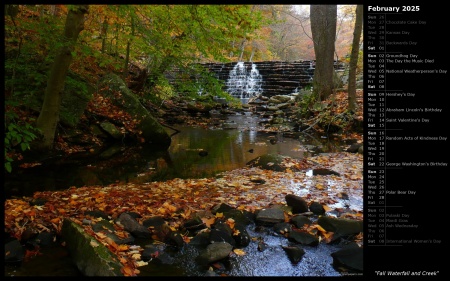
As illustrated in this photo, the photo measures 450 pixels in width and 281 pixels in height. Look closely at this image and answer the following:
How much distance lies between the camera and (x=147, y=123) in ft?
41.1

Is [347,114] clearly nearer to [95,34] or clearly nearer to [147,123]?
[147,123]

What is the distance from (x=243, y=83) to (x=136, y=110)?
16.2 meters

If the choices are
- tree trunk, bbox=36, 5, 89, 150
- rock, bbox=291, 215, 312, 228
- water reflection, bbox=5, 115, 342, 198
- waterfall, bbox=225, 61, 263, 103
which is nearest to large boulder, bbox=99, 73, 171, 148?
water reflection, bbox=5, 115, 342, 198

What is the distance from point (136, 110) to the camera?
1259 cm

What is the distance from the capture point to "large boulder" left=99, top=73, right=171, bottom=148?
487 inches

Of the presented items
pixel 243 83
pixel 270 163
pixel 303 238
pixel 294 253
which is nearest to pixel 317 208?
pixel 303 238

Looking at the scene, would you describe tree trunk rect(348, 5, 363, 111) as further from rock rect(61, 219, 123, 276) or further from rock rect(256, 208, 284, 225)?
rock rect(61, 219, 123, 276)

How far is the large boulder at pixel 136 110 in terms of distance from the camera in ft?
40.5

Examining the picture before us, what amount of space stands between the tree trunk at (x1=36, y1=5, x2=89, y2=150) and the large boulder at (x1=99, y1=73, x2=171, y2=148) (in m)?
3.59

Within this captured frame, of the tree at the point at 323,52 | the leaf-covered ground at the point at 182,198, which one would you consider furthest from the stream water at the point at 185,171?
the tree at the point at 323,52

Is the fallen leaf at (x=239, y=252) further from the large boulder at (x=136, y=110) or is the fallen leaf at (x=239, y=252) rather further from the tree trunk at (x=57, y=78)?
the large boulder at (x=136, y=110)

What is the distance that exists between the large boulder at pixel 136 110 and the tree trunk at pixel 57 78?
11.8 ft
